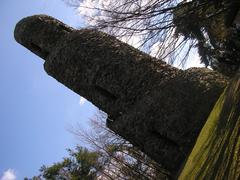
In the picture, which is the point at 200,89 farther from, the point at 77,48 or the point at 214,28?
the point at 214,28

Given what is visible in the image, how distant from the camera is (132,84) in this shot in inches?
227

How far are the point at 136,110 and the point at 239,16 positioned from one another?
26.1 ft

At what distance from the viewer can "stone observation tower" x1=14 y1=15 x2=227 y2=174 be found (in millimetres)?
5094

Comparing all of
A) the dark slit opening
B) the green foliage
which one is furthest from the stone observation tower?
the green foliage

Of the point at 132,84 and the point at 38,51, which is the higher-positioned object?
the point at 38,51

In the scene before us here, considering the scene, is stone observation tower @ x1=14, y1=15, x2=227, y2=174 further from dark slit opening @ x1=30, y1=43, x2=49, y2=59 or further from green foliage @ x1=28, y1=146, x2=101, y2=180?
green foliage @ x1=28, y1=146, x2=101, y2=180

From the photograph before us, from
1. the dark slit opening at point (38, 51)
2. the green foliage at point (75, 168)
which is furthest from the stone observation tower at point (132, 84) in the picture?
the green foliage at point (75, 168)

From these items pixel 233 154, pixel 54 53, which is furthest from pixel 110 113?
pixel 233 154

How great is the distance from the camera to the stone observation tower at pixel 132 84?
5.09 meters

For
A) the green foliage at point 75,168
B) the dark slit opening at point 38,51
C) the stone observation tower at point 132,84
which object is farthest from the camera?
the green foliage at point 75,168

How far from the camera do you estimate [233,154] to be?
2281 mm

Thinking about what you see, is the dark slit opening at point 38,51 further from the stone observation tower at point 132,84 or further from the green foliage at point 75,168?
the green foliage at point 75,168

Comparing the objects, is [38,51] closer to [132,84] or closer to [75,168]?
[132,84]

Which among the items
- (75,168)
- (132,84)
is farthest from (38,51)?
(75,168)
